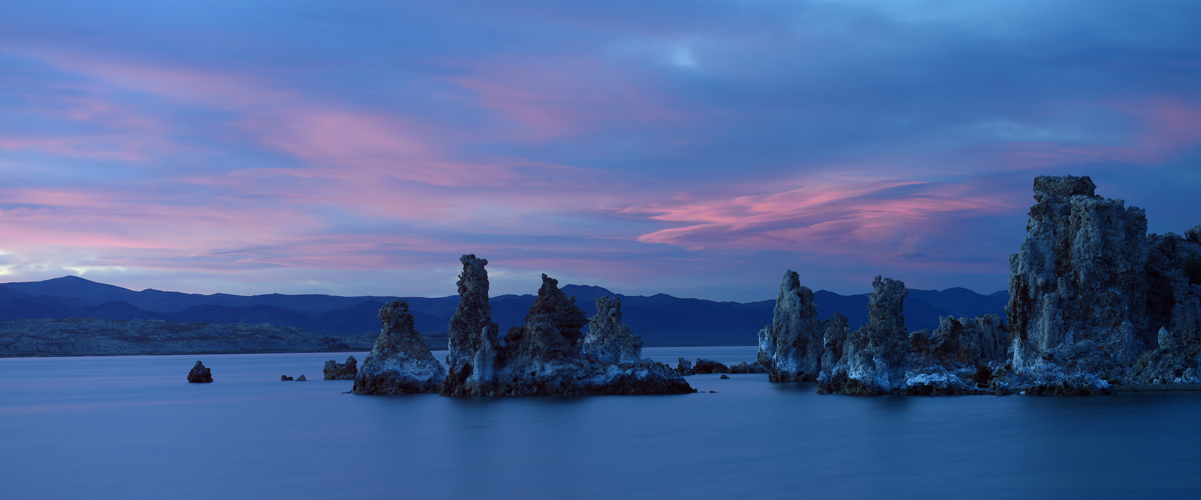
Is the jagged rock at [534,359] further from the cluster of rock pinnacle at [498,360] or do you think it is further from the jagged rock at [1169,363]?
the jagged rock at [1169,363]

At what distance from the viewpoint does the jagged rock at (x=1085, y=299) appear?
199 feet

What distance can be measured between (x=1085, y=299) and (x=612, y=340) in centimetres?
3428

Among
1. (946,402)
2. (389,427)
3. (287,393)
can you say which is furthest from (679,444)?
(287,393)

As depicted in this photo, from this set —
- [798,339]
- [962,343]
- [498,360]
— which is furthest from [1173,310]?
[498,360]

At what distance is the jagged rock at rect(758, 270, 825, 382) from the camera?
9231 centimetres

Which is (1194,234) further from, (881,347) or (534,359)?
(534,359)

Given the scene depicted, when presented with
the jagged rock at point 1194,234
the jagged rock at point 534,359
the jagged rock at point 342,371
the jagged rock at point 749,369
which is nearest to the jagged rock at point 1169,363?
the jagged rock at point 1194,234

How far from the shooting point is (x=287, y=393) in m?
80.2

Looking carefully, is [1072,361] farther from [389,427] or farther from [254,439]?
[254,439]

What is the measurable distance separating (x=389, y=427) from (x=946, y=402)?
31603mm

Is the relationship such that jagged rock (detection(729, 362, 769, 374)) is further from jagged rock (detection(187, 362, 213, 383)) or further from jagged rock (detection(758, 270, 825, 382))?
jagged rock (detection(187, 362, 213, 383))

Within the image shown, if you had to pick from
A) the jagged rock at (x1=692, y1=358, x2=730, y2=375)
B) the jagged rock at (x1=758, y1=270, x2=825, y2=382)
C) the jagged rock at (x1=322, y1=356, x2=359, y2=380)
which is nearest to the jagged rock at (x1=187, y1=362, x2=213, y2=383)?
the jagged rock at (x1=322, y1=356, x2=359, y2=380)

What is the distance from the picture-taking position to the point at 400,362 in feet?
232

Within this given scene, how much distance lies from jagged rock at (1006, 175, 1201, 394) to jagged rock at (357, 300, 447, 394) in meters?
39.6
